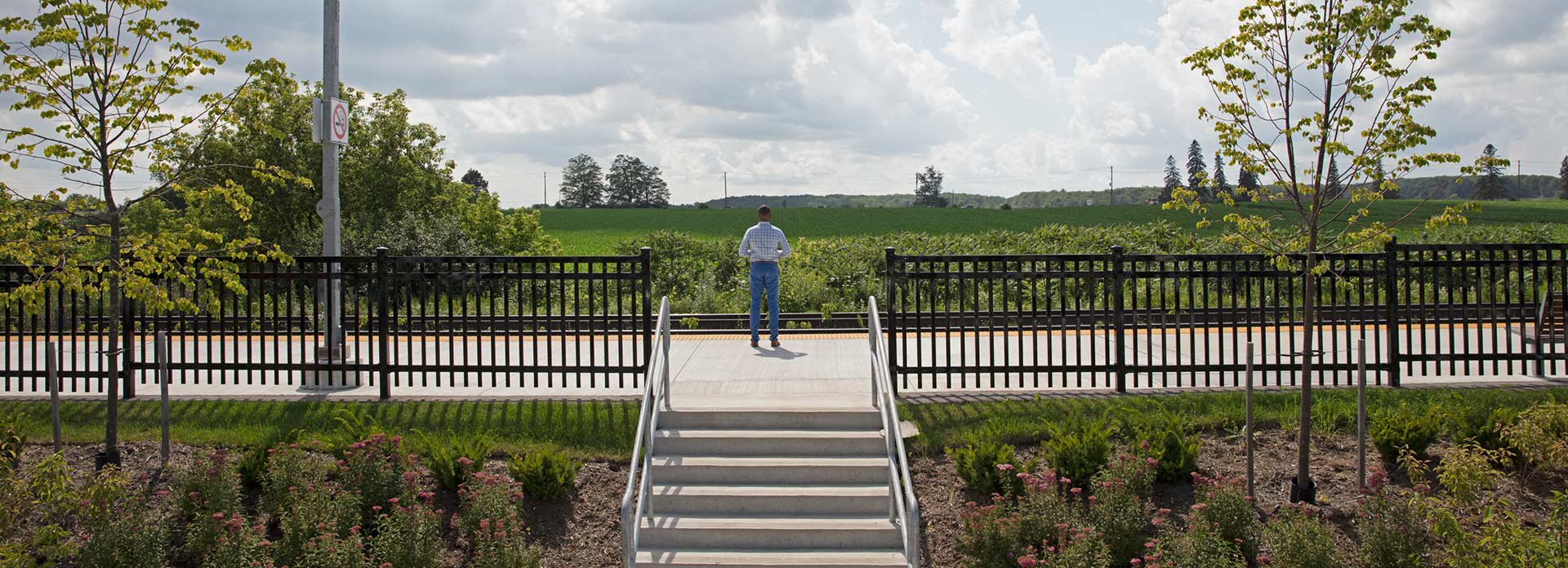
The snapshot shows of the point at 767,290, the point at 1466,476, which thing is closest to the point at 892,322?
the point at 767,290

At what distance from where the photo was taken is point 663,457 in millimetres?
8922

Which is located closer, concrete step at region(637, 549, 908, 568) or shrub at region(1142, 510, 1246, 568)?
shrub at region(1142, 510, 1246, 568)

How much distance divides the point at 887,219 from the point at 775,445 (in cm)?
6492

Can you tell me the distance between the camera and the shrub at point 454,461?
8469mm

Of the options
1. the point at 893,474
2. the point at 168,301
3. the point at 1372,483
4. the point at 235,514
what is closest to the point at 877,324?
the point at 893,474

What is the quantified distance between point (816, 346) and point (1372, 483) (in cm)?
711

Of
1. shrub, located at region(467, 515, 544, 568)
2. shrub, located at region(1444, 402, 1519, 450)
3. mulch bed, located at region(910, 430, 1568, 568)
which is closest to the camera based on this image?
shrub, located at region(467, 515, 544, 568)

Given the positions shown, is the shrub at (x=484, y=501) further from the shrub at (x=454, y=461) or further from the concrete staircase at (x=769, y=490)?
the concrete staircase at (x=769, y=490)

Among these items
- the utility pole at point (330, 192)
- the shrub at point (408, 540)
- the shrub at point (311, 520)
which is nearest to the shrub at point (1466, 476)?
the shrub at point (408, 540)

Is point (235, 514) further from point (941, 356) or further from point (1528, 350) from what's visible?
point (1528, 350)

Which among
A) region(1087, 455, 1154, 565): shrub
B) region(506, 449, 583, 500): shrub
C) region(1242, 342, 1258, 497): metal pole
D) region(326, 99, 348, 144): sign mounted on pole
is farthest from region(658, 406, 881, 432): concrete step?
region(326, 99, 348, 144): sign mounted on pole

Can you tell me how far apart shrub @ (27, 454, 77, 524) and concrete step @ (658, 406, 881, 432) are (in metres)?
4.38

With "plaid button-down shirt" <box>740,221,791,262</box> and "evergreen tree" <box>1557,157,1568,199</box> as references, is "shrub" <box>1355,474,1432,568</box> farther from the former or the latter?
"evergreen tree" <box>1557,157,1568,199</box>

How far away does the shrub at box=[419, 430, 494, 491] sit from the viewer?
847cm
